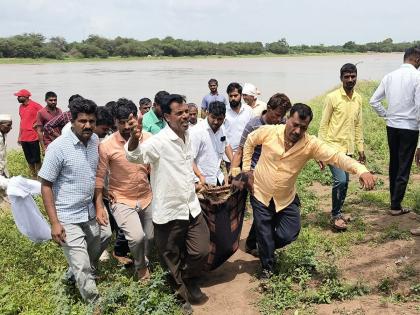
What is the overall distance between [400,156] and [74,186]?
3.94 metres

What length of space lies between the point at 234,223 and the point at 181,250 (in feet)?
2.53

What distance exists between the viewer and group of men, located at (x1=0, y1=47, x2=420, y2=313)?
354 cm

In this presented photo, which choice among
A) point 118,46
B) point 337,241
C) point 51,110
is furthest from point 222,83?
point 118,46

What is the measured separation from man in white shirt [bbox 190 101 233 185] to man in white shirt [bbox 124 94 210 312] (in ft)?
3.65

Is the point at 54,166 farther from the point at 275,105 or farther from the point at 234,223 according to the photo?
the point at 275,105

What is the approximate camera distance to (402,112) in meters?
5.29

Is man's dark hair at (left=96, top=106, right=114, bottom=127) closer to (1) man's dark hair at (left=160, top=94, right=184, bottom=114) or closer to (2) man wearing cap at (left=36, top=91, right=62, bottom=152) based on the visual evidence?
(1) man's dark hair at (left=160, top=94, right=184, bottom=114)

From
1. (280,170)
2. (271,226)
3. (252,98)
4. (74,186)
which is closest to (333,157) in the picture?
(280,170)

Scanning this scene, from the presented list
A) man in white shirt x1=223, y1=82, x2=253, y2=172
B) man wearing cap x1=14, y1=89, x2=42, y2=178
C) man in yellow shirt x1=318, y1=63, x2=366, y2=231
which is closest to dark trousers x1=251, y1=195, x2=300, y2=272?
man in yellow shirt x1=318, y1=63, x2=366, y2=231

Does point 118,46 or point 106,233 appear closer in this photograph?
point 106,233

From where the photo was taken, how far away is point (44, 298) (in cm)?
391

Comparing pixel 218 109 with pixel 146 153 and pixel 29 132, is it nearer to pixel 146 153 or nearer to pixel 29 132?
pixel 146 153

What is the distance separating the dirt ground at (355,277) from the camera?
→ 12.0ft

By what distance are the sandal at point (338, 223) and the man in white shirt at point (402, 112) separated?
0.81 m
